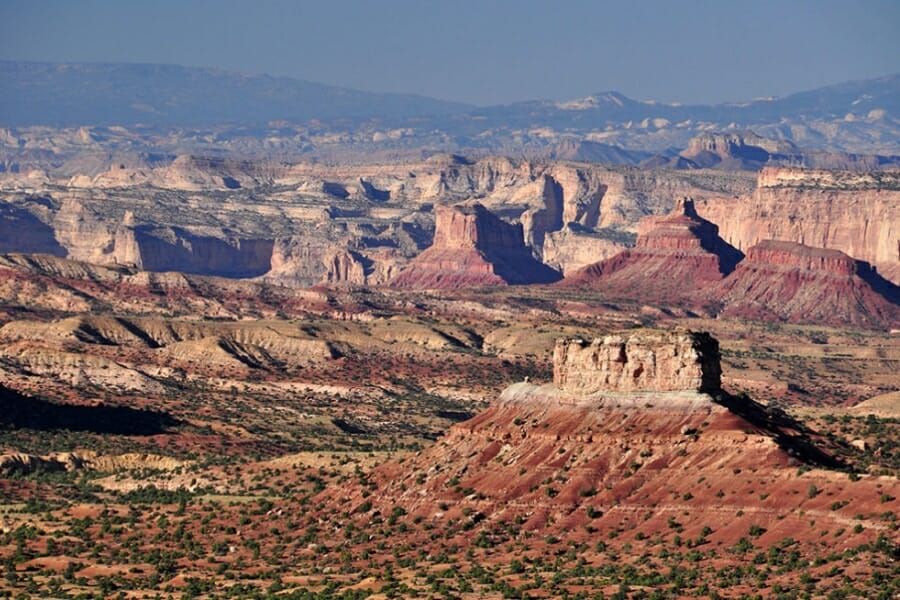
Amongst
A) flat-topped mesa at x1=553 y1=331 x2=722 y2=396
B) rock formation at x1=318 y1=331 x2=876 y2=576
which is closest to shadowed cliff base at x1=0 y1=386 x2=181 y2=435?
rock formation at x1=318 y1=331 x2=876 y2=576

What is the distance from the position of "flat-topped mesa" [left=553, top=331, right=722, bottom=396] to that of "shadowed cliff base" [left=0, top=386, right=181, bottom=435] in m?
53.9

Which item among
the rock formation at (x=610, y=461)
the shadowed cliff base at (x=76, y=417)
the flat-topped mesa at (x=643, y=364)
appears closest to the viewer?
the rock formation at (x=610, y=461)

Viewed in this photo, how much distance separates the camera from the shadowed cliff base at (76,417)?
154750 mm

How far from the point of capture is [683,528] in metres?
92.4

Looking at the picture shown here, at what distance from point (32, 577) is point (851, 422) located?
42.4m

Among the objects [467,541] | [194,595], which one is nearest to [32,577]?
[194,595]

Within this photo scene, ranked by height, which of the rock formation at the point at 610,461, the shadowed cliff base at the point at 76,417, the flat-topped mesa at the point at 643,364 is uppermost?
the flat-topped mesa at the point at 643,364

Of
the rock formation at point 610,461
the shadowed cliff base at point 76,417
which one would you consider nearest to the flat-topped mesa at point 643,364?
the rock formation at point 610,461

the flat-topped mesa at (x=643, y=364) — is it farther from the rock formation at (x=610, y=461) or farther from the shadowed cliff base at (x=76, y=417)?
the shadowed cliff base at (x=76, y=417)

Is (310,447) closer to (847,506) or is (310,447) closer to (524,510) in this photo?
(524,510)

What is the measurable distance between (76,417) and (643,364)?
62775mm

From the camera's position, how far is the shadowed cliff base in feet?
508

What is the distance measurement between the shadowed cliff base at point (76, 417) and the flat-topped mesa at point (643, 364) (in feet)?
177

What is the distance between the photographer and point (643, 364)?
10288cm
